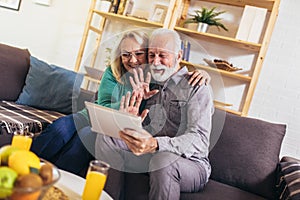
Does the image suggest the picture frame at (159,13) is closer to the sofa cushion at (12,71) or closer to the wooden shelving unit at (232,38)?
the wooden shelving unit at (232,38)

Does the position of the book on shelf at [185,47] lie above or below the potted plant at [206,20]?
below

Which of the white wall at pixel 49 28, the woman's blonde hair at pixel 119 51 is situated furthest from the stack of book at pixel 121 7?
the woman's blonde hair at pixel 119 51

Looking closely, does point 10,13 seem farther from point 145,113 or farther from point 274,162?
point 274,162

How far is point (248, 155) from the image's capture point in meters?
1.72

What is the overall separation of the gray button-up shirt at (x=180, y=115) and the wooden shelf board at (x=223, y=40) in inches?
44.3

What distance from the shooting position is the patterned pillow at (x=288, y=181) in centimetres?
140

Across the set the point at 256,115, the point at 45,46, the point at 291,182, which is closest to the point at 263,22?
the point at 256,115

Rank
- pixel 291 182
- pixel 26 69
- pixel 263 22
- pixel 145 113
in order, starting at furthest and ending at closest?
pixel 263 22 < pixel 26 69 < pixel 291 182 < pixel 145 113

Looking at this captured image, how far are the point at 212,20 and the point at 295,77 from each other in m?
0.75

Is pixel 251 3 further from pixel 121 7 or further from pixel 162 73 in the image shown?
pixel 162 73

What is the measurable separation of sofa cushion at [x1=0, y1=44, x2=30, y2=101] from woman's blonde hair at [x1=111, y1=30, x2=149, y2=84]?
1.03 m

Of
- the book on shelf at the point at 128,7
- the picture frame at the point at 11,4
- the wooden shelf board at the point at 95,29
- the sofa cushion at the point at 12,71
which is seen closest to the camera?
the sofa cushion at the point at 12,71

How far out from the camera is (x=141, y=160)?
1492mm

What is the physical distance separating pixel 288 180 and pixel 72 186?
952 millimetres
